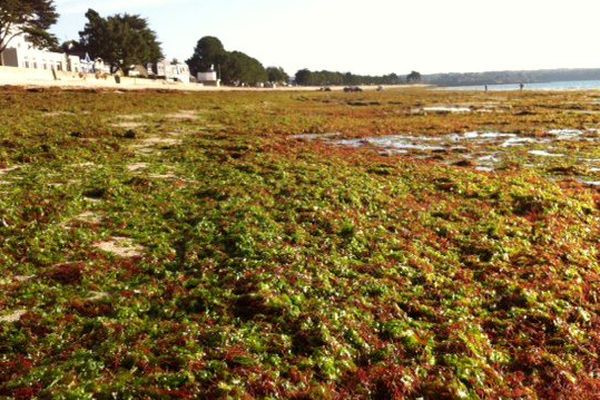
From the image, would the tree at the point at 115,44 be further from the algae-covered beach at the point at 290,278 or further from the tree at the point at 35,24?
the algae-covered beach at the point at 290,278

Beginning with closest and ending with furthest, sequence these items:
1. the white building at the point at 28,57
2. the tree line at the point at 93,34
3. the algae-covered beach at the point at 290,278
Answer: the algae-covered beach at the point at 290,278 < the tree line at the point at 93,34 < the white building at the point at 28,57

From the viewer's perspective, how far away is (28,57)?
4776 inches

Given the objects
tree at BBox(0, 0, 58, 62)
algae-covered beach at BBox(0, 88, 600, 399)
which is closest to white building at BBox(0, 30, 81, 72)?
tree at BBox(0, 0, 58, 62)

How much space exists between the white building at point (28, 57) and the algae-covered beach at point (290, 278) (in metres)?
104

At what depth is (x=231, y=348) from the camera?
9523 mm

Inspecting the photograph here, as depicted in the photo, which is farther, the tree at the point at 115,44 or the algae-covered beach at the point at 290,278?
the tree at the point at 115,44

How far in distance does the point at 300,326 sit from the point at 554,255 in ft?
30.3

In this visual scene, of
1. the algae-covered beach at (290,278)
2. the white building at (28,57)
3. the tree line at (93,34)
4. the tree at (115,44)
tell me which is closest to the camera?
the algae-covered beach at (290,278)

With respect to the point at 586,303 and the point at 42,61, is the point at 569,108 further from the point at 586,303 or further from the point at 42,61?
the point at 42,61

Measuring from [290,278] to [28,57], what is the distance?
435ft

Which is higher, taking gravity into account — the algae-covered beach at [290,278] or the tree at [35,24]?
the tree at [35,24]

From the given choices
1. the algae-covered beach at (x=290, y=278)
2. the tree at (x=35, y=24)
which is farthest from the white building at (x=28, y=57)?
the algae-covered beach at (x=290, y=278)

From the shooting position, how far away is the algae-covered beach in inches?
356

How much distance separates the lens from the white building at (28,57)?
11350cm
